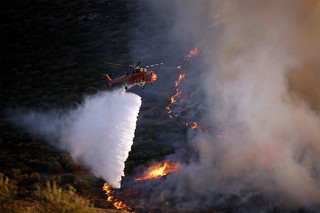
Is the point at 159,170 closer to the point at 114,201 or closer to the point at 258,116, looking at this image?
the point at 114,201

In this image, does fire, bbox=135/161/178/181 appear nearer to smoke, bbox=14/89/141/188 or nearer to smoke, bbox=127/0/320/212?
smoke, bbox=127/0/320/212

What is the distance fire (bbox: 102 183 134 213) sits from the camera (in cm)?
1665

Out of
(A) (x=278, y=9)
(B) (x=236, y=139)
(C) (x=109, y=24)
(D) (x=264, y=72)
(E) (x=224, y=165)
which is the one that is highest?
(C) (x=109, y=24)

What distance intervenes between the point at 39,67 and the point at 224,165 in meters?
37.4

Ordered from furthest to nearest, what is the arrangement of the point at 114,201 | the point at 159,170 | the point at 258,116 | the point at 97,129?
the point at 97,129, the point at 258,116, the point at 159,170, the point at 114,201

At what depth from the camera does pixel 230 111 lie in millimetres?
23281

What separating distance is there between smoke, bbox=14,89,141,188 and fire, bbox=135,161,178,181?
218 cm

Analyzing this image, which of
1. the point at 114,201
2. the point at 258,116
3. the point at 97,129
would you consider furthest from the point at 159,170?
the point at 97,129

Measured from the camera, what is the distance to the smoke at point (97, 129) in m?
22.2

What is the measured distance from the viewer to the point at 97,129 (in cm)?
2709

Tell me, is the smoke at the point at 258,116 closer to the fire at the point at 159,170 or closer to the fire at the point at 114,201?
the fire at the point at 159,170

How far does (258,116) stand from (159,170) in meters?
9.00

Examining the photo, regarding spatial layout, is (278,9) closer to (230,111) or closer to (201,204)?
(230,111)

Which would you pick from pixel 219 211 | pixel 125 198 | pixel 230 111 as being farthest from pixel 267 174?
pixel 125 198
